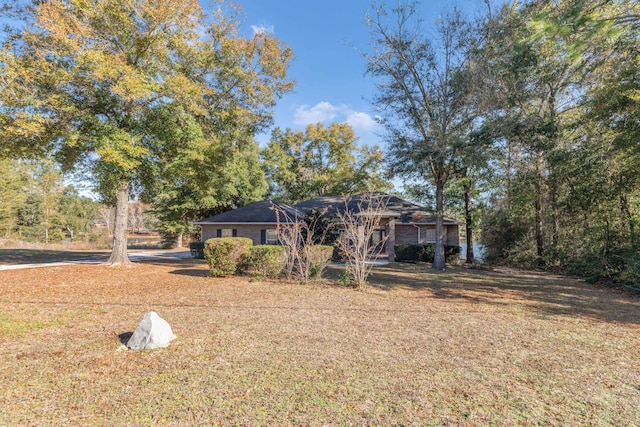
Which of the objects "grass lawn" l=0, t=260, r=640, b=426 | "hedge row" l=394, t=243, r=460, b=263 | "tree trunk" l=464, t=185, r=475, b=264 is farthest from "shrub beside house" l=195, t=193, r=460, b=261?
"grass lawn" l=0, t=260, r=640, b=426

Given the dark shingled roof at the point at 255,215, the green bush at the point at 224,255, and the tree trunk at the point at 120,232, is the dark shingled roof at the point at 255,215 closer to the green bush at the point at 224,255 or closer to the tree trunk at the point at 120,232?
the tree trunk at the point at 120,232

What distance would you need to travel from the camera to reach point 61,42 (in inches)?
412

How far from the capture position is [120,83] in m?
10.6

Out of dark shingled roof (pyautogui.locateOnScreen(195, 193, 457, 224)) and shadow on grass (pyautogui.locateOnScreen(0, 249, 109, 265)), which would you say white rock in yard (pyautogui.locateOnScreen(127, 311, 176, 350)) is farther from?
shadow on grass (pyautogui.locateOnScreen(0, 249, 109, 265))

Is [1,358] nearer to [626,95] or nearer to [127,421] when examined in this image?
[127,421]

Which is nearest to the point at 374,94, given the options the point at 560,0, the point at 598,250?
the point at 560,0

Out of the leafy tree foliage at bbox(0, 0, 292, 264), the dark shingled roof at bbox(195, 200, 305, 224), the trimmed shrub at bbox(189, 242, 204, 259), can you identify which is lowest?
the trimmed shrub at bbox(189, 242, 204, 259)

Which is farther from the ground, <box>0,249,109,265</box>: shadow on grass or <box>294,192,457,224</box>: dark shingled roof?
<box>294,192,457,224</box>: dark shingled roof

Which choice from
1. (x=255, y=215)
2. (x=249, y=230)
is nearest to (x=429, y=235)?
(x=255, y=215)

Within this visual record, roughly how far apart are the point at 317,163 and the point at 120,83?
76.7 feet

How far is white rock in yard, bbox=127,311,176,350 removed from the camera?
4.33m

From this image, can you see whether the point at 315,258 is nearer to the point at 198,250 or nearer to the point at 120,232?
the point at 120,232

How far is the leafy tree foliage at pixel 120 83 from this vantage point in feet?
34.7

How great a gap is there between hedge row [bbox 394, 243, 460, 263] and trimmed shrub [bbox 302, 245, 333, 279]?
1010 cm
